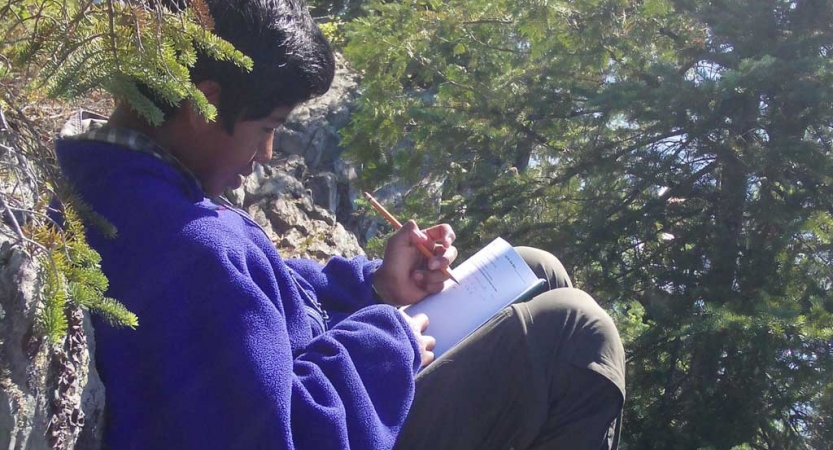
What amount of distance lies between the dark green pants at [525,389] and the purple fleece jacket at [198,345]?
0.28 metres

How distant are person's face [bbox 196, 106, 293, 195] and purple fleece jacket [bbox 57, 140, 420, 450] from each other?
152 mm

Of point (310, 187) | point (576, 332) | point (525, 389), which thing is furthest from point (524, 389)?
point (310, 187)

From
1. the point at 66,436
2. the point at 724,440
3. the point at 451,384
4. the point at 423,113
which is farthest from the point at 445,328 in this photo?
the point at 423,113

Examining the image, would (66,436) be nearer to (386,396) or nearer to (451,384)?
(386,396)

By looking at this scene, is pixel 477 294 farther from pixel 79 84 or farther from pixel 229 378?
pixel 79 84

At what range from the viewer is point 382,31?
5.91 m

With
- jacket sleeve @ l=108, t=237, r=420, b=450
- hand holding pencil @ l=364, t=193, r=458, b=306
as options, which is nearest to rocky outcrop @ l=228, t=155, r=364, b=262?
hand holding pencil @ l=364, t=193, r=458, b=306

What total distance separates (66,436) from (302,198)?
4086 mm

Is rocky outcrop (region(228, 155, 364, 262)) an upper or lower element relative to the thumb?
lower

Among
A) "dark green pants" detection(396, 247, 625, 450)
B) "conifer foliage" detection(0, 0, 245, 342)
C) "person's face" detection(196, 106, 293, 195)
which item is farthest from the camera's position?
"dark green pants" detection(396, 247, 625, 450)

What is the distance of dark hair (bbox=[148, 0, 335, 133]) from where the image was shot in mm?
1914

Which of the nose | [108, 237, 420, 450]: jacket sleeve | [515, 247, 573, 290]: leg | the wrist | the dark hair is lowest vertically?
[515, 247, 573, 290]: leg

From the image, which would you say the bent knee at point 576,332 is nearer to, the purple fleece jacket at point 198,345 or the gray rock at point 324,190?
the purple fleece jacket at point 198,345

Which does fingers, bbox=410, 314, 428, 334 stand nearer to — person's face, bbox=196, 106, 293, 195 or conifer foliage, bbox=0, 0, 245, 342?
person's face, bbox=196, 106, 293, 195
